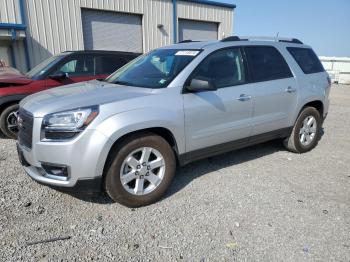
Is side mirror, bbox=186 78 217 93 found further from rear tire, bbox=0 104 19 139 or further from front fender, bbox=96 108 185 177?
rear tire, bbox=0 104 19 139

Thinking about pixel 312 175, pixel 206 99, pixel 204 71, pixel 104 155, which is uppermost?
pixel 204 71

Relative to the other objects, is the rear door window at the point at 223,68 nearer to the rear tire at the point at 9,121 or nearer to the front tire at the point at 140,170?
the front tire at the point at 140,170

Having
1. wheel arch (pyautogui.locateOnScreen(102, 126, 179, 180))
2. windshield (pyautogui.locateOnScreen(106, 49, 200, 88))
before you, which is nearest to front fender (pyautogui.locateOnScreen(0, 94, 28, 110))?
windshield (pyautogui.locateOnScreen(106, 49, 200, 88))

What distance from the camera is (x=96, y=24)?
42.3ft

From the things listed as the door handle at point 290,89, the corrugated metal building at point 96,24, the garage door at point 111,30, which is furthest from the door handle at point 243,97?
the garage door at point 111,30

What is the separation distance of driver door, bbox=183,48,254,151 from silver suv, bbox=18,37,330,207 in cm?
1

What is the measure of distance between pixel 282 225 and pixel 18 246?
2.50 m

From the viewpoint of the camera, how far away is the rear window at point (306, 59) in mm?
5031

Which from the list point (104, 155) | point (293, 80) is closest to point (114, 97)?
point (104, 155)

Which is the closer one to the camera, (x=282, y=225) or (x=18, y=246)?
(x=18, y=246)

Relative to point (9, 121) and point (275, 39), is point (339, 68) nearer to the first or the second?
point (275, 39)

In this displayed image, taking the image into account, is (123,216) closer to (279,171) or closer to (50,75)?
(279,171)

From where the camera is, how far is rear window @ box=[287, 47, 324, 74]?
5031 millimetres

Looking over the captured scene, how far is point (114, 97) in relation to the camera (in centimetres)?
327
